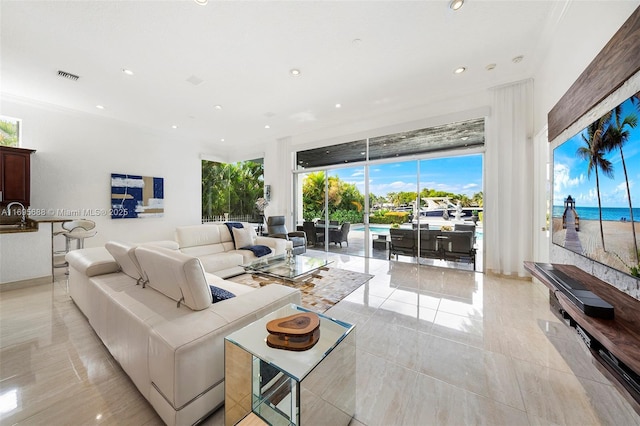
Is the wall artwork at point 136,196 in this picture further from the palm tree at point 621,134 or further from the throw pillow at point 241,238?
the palm tree at point 621,134

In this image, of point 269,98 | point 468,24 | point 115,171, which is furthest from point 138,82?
point 468,24

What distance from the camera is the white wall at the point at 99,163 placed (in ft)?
14.8

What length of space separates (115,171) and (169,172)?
116cm

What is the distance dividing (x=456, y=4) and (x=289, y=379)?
136 inches

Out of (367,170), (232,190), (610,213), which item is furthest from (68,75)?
(610,213)

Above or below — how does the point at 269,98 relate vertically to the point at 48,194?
above

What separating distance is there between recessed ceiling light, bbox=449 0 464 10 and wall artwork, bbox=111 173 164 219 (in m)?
6.82

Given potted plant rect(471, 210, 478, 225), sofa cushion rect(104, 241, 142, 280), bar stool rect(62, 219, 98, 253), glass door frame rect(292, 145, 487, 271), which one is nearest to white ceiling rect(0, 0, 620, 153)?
glass door frame rect(292, 145, 487, 271)

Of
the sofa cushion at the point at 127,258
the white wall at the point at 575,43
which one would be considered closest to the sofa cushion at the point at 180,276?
the sofa cushion at the point at 127,258

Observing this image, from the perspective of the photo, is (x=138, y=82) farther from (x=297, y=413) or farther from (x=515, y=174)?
(x=515, y=174)

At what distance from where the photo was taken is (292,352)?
3.87 ft

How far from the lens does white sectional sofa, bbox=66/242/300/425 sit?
1220 millimetres

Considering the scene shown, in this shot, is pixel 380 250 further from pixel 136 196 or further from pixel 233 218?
pixel 136 196

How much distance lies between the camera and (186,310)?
5.11ft
